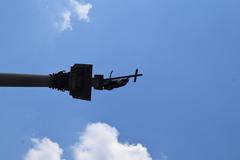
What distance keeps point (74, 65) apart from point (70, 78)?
937mm

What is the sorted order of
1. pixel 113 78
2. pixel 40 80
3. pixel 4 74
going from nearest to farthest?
pixel 4 74 → pixel 40 80 → pixel 113 78

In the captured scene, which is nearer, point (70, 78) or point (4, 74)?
point (4, 74)

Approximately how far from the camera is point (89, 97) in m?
32.3

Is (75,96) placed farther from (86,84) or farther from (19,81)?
(19,81)

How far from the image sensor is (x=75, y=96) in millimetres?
32594

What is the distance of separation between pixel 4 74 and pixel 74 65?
5.01m

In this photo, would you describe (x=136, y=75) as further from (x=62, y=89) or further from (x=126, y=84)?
(x=62, y=89)

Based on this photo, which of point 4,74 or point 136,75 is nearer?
point 4,74

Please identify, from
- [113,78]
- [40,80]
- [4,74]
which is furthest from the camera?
[113,78]

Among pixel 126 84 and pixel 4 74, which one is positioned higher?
pixel 126 84

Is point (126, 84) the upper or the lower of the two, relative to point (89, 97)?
upper

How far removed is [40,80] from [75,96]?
2698 millimetres

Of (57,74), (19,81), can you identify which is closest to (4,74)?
(19,81)

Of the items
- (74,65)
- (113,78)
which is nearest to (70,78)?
(74,65)
